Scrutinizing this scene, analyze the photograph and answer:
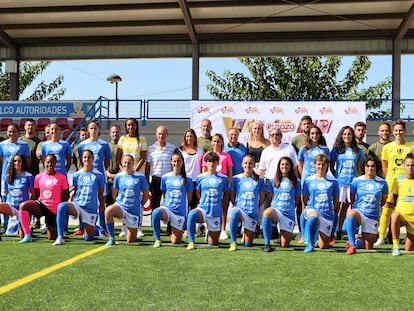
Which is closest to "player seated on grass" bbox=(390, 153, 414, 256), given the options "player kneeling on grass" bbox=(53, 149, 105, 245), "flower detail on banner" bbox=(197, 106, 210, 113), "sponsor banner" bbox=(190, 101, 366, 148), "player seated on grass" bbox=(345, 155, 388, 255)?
"player seated on grass" bbox=(345, 155, 388, 255)

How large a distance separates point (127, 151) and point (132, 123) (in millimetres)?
418

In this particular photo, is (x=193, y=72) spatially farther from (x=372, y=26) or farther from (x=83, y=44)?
(x=372, y=26)

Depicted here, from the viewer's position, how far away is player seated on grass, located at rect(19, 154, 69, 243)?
6410mm

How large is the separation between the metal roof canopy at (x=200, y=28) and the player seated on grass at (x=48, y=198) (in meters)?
9.16

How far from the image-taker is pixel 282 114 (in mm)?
10602

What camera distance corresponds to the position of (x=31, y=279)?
13.7 ft

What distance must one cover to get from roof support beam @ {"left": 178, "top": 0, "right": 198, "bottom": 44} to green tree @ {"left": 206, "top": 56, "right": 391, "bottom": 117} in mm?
9821

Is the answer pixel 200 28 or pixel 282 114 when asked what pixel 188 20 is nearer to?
pixel 200 28

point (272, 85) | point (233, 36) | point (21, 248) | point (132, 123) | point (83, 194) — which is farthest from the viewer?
point (272, 85)

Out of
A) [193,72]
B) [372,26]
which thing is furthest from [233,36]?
[372,26]

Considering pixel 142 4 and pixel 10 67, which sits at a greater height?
pixel 142 4

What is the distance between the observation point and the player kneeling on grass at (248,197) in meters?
6.07

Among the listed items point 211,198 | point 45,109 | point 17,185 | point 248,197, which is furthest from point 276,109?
point 45,109

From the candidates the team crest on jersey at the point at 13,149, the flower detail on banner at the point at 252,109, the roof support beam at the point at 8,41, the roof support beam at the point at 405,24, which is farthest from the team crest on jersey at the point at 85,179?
the roof support beam at the point at 8,41
